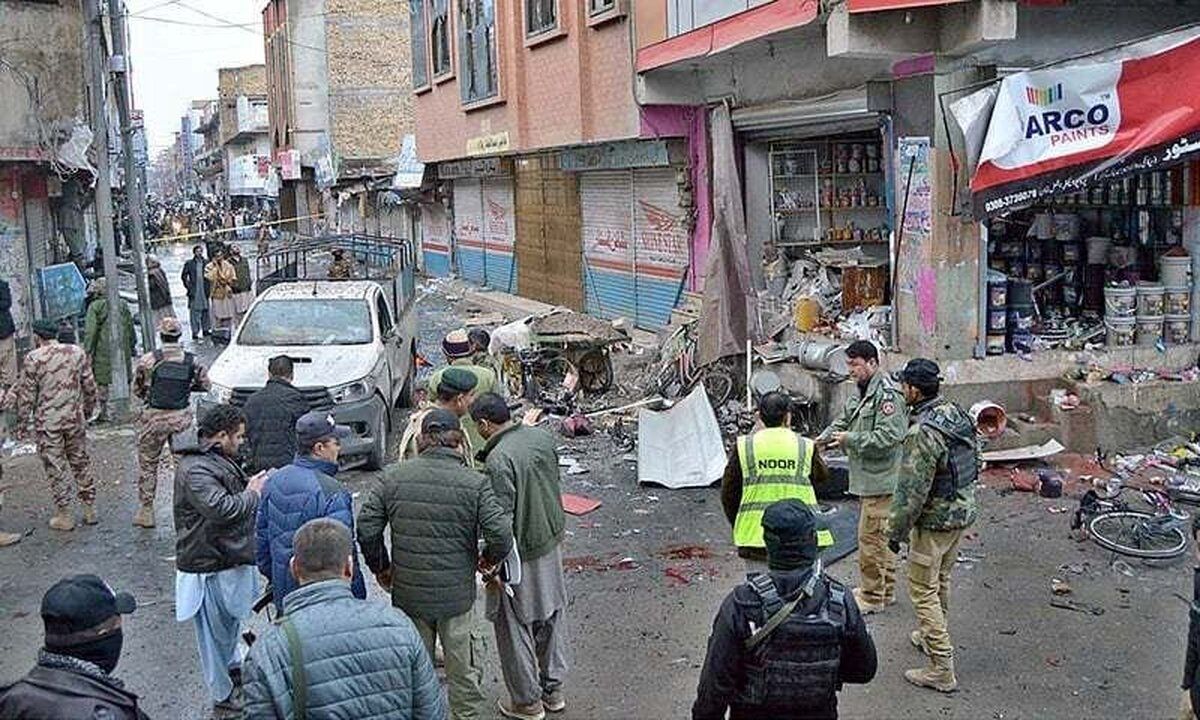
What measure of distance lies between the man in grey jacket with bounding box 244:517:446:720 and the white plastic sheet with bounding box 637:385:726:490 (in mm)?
7408

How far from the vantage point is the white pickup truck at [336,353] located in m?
11.5

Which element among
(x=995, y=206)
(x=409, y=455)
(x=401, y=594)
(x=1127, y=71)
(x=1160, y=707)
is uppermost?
(x=1127, y=71)

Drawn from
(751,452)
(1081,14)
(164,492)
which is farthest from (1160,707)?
(164,492)

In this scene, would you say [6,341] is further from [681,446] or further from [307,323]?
[681,446]

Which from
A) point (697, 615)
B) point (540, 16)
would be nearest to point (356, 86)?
point (540, 16)

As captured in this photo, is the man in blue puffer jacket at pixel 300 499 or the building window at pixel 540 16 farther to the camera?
the building window at pixel 540 16

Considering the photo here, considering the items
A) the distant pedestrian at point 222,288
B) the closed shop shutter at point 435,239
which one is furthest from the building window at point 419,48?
the distant pedestrian at point 222,288

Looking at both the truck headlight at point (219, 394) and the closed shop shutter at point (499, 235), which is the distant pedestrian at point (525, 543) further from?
the closed shop shutter at point (499, 235)

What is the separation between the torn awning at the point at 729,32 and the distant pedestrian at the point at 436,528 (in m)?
7.25

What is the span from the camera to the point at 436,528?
5.40 metres

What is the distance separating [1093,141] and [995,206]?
38.5 inches

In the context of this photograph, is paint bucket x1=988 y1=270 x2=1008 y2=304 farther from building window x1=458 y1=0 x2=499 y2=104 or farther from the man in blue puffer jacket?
building window x1=458 y1=0 x2=499 y2=104

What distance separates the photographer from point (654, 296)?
1909cm

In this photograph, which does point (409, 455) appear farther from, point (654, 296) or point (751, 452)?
point (654, 296)
